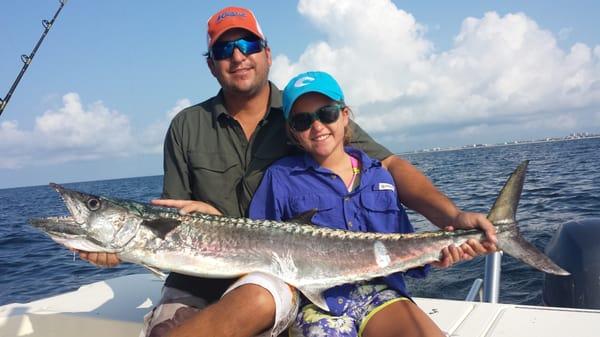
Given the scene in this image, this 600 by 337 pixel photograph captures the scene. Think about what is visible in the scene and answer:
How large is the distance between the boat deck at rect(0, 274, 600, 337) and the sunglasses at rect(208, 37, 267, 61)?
208 cm

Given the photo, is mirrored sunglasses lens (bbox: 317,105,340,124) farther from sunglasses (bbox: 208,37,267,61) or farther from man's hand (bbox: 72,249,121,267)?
man's hand (bbox: 72,249,121,267)

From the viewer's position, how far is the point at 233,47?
3314mm

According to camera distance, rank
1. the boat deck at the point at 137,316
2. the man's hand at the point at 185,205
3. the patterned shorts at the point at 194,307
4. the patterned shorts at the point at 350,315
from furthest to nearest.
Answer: the man's hand at the point at 185,205
the boat deck at the point at 137,316
the patterned shorts at the point at 350,315
the patterned shorts at the point at 194,307

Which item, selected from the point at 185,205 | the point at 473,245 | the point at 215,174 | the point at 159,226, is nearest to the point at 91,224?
the point at 159,226

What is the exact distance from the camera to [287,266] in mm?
2848

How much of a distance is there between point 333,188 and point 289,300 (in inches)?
33.8

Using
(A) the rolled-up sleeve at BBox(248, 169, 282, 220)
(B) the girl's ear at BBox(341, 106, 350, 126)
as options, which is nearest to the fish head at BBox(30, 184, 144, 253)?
(A) the rolled-up sleeve at BBox(248, 169, 282, 220)

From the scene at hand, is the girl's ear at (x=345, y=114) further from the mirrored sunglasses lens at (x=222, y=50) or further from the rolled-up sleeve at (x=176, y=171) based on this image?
the rolled-up sleeve at (x=176, y=171)

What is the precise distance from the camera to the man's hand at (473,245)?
9.09 feet

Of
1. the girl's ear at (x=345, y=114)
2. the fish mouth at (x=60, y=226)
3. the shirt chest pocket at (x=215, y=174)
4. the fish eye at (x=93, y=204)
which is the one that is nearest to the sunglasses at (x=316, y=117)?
the girl's ear at (x=345, y=114)

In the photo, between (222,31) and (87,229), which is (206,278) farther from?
(222,31)

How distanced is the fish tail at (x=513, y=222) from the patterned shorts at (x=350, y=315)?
2.31 ft

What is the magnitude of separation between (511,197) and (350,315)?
48.0 inches

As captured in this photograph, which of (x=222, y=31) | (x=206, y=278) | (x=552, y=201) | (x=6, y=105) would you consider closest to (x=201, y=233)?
(x=206, y=278)
